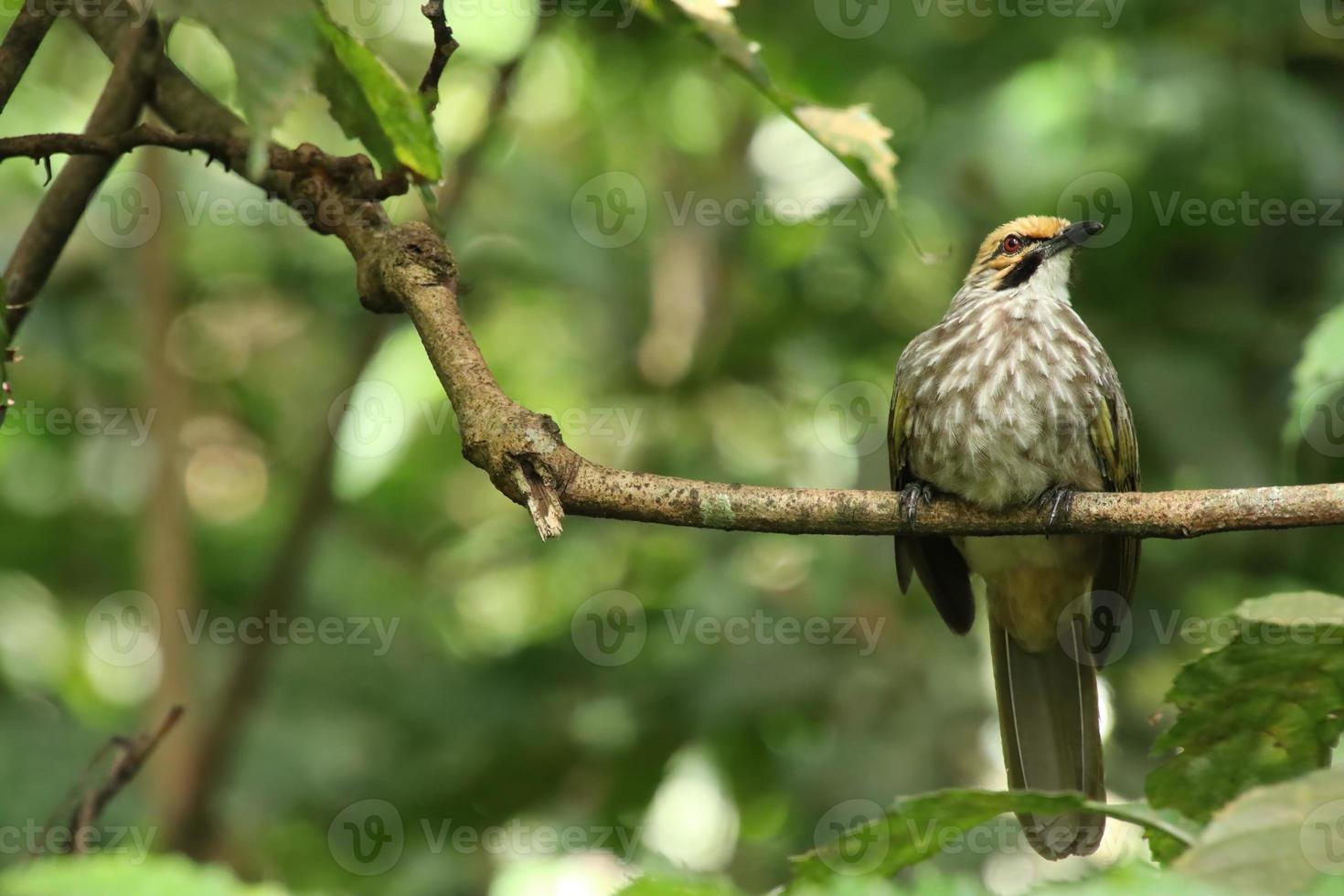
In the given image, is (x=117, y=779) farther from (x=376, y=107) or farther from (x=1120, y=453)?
(x=1120, y=453)

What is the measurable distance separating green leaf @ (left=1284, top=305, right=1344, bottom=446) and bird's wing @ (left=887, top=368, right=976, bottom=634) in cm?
121

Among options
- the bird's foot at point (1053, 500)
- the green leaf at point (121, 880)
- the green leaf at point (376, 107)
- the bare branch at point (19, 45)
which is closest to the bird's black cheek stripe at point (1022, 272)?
the bird's foot at point (1053, 500)

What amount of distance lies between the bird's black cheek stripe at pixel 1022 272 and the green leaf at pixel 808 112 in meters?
2.20

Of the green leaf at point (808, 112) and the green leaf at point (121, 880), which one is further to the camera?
the green leaf at point (808, 112)

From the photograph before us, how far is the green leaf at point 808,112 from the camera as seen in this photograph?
2.27 meters

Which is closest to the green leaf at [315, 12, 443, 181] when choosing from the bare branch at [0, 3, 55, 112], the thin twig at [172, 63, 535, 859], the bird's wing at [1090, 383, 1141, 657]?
the bare branch at [0, 3, 55, 112]

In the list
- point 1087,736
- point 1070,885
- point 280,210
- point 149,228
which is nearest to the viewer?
point 1070,885

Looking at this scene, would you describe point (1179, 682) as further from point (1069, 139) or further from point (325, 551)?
point (325, 551)

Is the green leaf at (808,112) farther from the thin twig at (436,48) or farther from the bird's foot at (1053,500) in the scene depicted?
the bird's foot at (1053,500)

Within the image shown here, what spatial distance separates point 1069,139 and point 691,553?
1968mm

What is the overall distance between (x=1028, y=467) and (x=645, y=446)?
2.27 meters

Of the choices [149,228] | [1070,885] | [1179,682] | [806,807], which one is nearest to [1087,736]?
[806,807]

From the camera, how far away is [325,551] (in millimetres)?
6332

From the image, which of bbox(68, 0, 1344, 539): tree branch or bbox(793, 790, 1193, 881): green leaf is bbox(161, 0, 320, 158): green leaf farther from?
bbox(793, 790, 1193, 881): green leaf
